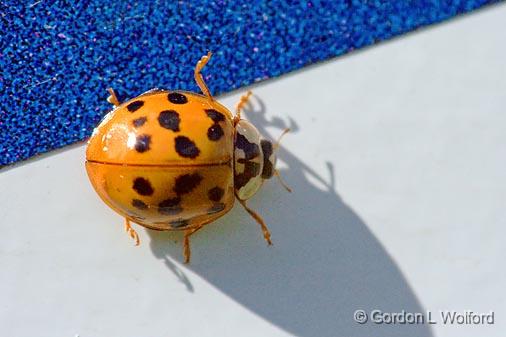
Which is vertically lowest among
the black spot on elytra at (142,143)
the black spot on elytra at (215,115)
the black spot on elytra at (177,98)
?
the black spot on elytra at (142,143)

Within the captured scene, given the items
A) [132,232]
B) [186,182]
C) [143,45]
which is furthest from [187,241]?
[143,45]

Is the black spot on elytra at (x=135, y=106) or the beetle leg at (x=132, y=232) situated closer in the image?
the black spot on elytra at (x=135, y=106)

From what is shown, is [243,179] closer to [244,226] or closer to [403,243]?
[244,226]

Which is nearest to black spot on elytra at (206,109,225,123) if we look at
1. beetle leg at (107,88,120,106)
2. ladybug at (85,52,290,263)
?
ladybug at (85,52,290,263)


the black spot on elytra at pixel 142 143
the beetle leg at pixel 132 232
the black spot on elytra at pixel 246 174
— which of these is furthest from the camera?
the beetle leg at pixel 132 232

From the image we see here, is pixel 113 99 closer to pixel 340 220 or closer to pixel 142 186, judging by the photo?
pixel 142 186

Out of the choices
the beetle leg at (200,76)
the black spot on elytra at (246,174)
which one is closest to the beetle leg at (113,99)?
the beetle leg at (200,76)

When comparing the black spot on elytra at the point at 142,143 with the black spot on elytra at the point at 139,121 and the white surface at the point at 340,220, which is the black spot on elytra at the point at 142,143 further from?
the white surface at the point at 340,220
